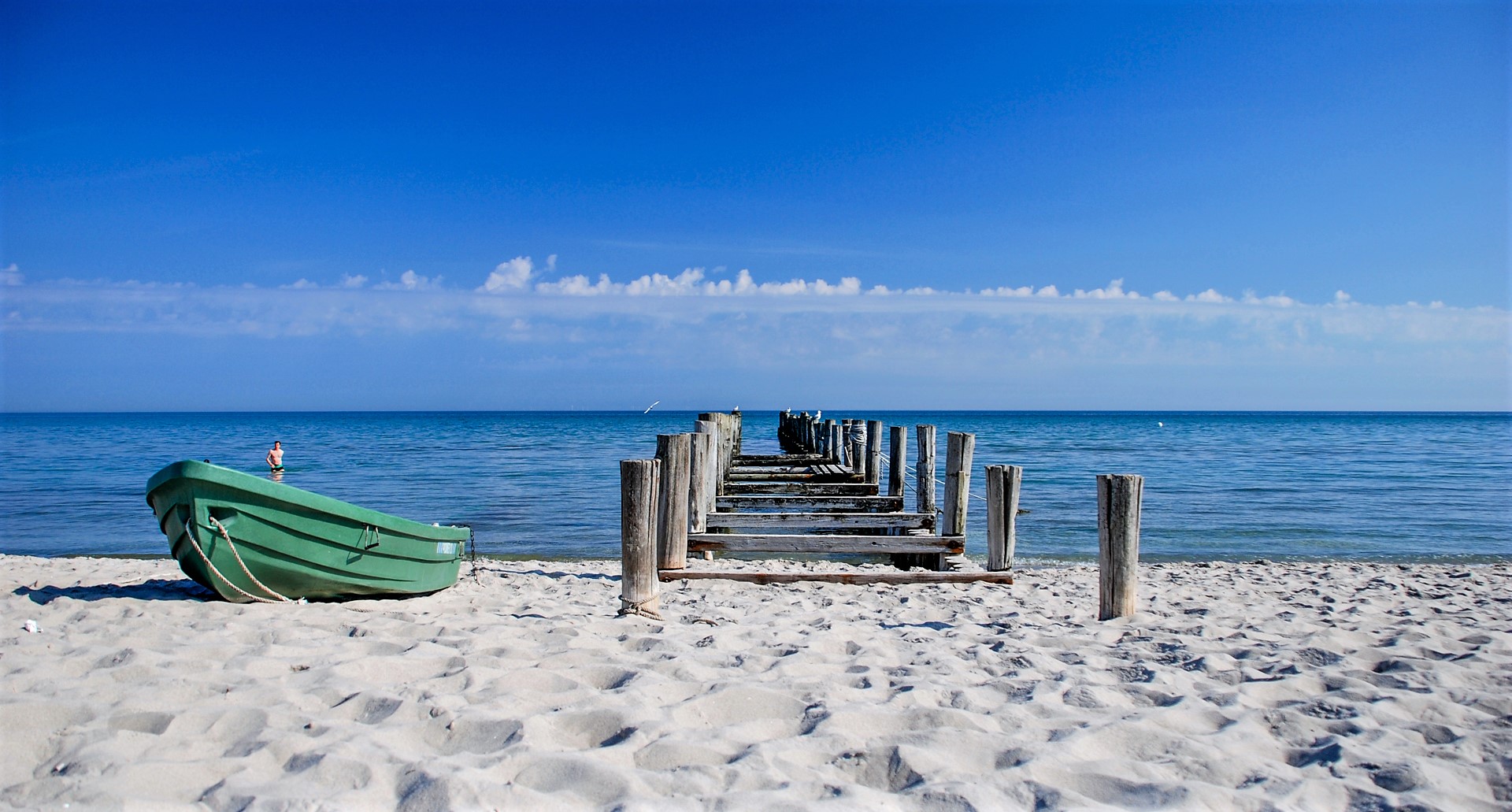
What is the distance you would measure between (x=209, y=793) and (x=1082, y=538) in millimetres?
12809

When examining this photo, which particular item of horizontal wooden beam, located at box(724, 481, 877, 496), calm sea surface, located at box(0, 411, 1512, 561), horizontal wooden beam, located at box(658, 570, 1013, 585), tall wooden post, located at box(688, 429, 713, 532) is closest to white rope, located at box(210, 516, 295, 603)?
horizontal wooden beam, located at box(658, 570, 1013, 585)

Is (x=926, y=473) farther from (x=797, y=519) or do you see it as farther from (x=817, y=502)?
(x=817, y=502)

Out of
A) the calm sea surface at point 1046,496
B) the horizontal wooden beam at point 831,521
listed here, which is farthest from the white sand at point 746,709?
the calm sea surface at point 1046,496

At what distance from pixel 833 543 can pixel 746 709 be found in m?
5.15

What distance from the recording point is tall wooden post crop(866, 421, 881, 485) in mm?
14438

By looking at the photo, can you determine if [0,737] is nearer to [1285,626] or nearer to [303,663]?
[303,663]

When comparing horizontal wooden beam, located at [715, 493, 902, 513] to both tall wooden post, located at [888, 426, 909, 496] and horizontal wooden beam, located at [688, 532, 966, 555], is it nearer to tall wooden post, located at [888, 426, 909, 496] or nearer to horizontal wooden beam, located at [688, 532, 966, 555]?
tall wooden post, located at [888, 426, 909, 496]

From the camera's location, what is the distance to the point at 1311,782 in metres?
3.16

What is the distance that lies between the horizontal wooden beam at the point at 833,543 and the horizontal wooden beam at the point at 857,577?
552 millimetres

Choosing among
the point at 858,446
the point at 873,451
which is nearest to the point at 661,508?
the point at 873,451

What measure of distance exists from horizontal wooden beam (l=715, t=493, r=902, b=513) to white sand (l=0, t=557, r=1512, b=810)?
640cm

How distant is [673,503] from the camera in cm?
802

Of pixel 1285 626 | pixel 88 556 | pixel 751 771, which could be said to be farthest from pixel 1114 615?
pixel 88 556

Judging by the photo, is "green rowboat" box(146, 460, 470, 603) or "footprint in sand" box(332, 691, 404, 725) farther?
"green rowboat" box(146, 460, 470, 603)
